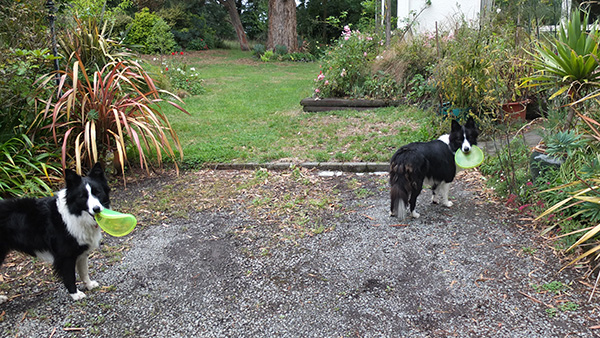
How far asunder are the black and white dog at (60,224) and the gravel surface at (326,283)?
0.35 m

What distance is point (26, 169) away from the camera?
173 inches

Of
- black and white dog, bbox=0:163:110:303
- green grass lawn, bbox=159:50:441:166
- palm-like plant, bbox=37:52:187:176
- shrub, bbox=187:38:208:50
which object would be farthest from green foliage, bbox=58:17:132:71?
shrub, bbox=187:38:208:50

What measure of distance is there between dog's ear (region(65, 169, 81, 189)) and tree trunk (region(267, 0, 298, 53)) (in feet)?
58.3

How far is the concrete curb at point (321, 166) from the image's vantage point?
5215 millimetres

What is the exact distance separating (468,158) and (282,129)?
3.78m

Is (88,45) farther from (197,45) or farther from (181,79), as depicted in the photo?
(197,45)

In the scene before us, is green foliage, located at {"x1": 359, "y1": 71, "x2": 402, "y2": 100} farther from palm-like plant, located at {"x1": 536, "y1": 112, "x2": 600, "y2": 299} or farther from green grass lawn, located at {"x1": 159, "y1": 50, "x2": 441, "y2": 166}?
palm-like plant, located at {"x1": 536, "y1": 112, "x2": 600, "y2": 299}

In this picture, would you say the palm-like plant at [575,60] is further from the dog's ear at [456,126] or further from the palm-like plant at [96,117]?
the palm-like plant at [96,117]

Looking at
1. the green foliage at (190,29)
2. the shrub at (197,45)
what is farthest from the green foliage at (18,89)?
the shrub at (197,45)

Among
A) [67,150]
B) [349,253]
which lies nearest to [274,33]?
[67,150]

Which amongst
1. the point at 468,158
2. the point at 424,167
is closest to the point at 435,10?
the point at 468,158

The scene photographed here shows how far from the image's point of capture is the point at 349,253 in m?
3.40

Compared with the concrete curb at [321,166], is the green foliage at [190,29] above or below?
above

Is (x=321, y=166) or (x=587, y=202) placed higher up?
(x=587, y=202)
